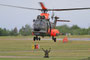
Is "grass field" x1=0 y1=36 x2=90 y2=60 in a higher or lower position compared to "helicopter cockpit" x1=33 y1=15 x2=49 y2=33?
lower

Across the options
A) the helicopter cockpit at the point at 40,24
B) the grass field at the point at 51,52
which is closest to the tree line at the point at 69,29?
the grass field at the point at 51,52

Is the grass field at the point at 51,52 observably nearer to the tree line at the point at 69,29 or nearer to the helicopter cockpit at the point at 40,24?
the tree line at the point at 69,29

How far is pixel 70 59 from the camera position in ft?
168

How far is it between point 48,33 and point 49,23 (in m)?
1.52

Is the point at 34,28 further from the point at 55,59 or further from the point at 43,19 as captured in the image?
the point at 55,59

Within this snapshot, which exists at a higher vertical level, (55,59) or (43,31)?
(43,31)

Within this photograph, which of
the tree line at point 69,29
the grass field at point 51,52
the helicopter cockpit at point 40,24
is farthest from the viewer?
the tree line at point 69,29

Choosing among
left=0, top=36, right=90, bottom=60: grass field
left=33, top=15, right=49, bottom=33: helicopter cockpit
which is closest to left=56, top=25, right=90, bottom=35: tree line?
left=0, top=36, right=90, bottom=60: grass field

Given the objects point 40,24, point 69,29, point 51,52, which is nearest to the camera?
point 40,24

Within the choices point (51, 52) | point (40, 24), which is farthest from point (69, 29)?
point (40, 24)

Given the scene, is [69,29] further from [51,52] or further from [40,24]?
[40,24]

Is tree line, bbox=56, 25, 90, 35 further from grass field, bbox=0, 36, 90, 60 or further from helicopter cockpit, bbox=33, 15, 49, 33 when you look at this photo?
helicopter cockpit, bbox=33, 15, 49, 33

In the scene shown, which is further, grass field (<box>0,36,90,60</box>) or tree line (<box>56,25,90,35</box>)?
tree line (<box>56,25,90,35</box>)

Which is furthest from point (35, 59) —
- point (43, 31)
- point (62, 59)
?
point (43, 31)
